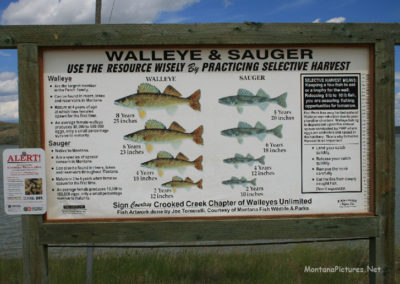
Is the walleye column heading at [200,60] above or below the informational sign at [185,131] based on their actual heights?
above

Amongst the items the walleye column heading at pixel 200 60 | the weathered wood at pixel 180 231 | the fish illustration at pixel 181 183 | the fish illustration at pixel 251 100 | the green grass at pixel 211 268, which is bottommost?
the green grass at pixel 211 268

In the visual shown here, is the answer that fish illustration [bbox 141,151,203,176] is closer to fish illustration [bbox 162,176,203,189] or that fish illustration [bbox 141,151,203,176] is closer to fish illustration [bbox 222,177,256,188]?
fish illustration [bbox 162,176,203,189]

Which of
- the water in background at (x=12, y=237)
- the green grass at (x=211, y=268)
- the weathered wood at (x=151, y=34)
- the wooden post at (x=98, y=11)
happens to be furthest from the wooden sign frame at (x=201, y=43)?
the water in background at (x=12, y=237)

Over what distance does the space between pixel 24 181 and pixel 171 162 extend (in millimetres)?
1388

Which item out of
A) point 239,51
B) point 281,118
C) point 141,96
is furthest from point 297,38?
point 141,96

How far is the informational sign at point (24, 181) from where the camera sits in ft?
10.7

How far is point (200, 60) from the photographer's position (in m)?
3.35

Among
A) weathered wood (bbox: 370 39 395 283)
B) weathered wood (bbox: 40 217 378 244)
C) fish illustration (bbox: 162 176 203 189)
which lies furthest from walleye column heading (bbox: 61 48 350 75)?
weathered wood (bbox: 40 217 378 244)

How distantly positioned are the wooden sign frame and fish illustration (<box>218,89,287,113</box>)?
47 centimetres

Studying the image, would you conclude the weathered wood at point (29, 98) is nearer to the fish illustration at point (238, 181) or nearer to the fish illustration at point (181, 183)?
the fish illustration at point (181, 183)

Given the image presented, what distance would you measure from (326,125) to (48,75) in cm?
267

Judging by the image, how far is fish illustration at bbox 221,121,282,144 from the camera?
3332 millimetres

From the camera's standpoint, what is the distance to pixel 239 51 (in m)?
3.35

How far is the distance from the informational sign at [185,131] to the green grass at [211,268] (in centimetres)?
145
